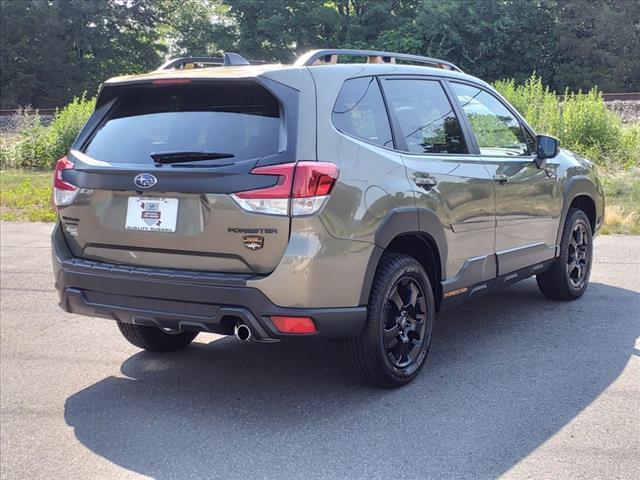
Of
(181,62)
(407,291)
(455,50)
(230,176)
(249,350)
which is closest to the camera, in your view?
(230,176)

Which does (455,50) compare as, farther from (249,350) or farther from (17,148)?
(249,350)

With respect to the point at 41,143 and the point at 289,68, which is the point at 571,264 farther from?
the point at 41,143

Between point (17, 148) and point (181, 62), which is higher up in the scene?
point (181, 62)

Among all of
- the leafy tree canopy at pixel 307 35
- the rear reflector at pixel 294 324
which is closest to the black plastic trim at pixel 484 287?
the rear reflector at pixel 294 324

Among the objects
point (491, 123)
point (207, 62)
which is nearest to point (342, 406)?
point (207, 62)

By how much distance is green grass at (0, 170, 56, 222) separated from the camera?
11898 mm

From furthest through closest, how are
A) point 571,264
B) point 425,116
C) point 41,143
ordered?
point 41,143 → point 571,264 → point 425,116

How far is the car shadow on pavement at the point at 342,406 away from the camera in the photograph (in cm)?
354

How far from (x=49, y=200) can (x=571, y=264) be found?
951 cm

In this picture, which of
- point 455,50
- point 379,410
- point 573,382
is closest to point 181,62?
point 379,410

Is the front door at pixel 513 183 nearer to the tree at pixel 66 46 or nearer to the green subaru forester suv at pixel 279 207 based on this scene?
the green subaru forester suv at pixel 279 207

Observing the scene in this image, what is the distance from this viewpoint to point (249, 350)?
5.21 metres

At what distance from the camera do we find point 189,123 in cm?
409

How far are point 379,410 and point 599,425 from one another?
3.68 ft
